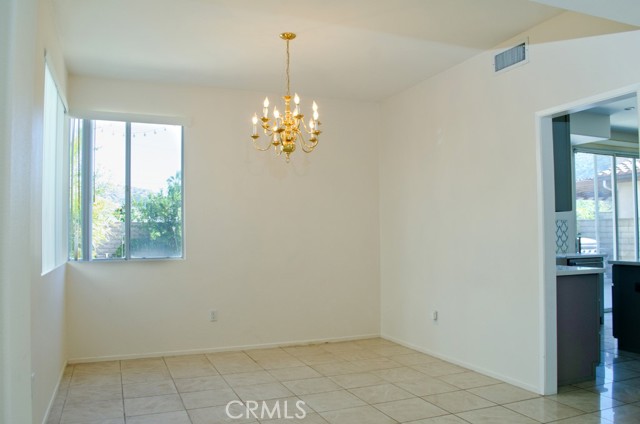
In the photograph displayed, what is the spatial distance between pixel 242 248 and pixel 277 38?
2435 mm

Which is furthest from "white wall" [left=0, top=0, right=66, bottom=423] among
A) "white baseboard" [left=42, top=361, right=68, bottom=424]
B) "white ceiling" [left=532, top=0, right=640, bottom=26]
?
"white baseboard" [left=42, top=361, right=68, bottom=424]

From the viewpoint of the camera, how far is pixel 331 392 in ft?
13.0

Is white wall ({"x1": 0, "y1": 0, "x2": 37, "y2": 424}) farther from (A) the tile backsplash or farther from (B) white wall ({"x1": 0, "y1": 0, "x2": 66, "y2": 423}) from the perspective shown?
(A) the tile backsplash

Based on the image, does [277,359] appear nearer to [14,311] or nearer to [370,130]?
[370,130]

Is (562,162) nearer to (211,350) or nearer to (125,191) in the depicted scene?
(211,350)

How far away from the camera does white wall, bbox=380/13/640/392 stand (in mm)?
3635

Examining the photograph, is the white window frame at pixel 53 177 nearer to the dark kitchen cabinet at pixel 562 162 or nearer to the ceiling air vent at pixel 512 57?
the ceiling air vent at pixel 512 57

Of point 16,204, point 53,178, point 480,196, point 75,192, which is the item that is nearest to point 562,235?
point 480,196

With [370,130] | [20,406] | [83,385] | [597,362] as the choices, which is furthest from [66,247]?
[597,362]

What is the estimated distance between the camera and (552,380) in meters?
3.81

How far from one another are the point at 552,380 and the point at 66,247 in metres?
4.58

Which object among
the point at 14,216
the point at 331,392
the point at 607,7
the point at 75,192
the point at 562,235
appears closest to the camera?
the point at 14,216

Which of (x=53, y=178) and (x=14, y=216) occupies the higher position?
(x=53, y=178)

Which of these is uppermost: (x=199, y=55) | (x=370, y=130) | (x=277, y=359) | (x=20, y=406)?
(x=199, y=55)
